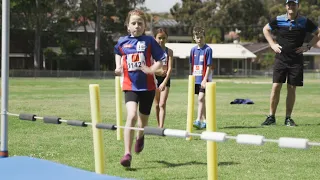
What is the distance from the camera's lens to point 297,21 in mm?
12586

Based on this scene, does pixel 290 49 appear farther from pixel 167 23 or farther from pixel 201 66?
pixel 167 23

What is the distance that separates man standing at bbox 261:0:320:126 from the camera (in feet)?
41.2

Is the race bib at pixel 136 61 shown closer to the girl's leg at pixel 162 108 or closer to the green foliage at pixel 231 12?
the girl's leg at pixel 162 108

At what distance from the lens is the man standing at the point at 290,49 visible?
12570 mm

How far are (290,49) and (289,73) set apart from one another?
475 mm

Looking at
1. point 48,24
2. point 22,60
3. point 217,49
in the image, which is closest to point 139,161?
point 48,24

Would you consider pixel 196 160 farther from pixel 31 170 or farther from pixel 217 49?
pixel 217 49

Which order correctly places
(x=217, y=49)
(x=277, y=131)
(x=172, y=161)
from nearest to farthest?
(x=172, y=161), (x=277, y=131), (x=217, y=49)

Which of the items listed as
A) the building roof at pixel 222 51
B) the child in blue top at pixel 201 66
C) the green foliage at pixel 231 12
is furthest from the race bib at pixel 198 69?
Answer: the green foliage at pixel 231 12

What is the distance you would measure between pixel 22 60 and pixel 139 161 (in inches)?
2903

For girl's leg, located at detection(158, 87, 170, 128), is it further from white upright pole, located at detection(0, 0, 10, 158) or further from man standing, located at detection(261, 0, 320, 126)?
white upright pole, located at detection(0, 0, 10, 158)

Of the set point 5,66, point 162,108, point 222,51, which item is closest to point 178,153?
point 162,108

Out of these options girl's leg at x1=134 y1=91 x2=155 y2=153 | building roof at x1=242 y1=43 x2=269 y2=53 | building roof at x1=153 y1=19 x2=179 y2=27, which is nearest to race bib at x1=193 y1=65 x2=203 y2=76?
girl's leg at x1=134 y1=91 x2=155 y2=153

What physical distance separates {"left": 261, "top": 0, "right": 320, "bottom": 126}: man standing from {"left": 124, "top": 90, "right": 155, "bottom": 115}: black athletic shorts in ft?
16.6
